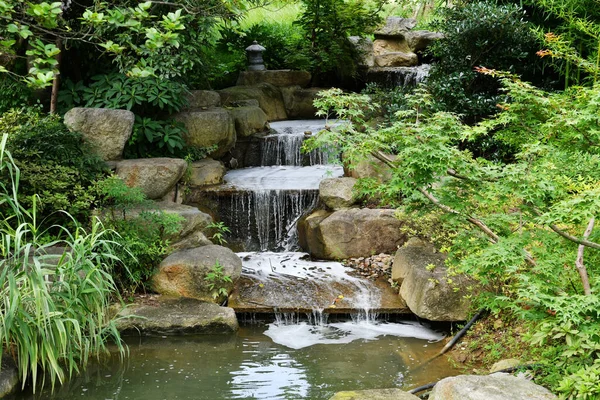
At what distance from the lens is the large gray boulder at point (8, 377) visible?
17.0 feet

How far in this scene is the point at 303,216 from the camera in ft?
30.8

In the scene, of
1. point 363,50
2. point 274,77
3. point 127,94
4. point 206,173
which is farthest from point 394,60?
point 127,94

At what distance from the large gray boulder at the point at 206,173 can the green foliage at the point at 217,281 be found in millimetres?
2748

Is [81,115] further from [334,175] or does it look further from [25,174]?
[334,175]

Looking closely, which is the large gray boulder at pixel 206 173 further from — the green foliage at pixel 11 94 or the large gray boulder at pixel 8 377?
the large gray boulder at pixel 8 377

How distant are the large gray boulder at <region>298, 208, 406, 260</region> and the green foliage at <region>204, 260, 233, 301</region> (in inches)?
68.6

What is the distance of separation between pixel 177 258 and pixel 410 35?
9865mm

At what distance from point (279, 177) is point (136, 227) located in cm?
316

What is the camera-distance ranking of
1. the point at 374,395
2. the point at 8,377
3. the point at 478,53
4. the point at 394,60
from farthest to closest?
1. the point at 394,60
2. the point at 478,53
3. the point at 8,377
4. the point at 374,395

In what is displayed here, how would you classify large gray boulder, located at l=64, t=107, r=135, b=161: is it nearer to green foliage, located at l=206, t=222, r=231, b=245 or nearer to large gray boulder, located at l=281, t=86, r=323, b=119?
green foliage, located at l=206, t=222, r=231, b=245

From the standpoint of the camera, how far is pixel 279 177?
33.8 feet

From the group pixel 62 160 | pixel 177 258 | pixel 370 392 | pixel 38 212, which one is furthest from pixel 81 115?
pixel 370 392

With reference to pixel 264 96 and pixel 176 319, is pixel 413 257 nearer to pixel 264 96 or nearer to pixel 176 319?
pixel 176 319

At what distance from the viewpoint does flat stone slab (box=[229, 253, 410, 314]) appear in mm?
7309
